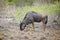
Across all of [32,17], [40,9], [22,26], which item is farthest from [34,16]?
[22,26]

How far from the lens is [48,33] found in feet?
9.54

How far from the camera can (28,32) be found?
2.86m

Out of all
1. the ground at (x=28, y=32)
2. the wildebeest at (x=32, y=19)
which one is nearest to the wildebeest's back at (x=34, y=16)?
the wildebeest at (x=32, y=19)

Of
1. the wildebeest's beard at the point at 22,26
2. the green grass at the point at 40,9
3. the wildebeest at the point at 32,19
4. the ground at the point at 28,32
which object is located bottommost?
the ground at the point at 28,32

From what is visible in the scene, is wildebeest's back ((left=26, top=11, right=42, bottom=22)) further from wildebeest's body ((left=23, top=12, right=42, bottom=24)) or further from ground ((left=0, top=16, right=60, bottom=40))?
ground ((left=0, top=16, right=60, bottom=40))

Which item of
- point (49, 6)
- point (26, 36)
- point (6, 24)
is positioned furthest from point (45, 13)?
point (6, 24)

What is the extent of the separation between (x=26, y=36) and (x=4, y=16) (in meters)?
0.54

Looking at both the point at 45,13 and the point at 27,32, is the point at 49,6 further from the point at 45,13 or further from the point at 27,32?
the point at 27,32

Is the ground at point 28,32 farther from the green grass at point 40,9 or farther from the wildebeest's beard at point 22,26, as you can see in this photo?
the green grass at point 40,9

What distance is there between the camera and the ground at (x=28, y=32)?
2.84 meters

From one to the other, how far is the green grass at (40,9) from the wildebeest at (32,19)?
7 centimetres

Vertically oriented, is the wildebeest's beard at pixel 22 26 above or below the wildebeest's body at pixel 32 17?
below

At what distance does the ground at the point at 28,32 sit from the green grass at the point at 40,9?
6.5 inches

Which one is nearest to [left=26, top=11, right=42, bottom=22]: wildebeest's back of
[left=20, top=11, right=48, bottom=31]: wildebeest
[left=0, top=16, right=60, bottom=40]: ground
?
[left=20, top=11, right=48, bottom=31]: wildebeest
